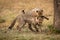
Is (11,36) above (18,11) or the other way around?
the other way around

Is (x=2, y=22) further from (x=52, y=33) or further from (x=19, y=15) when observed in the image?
(x=52, y=33)

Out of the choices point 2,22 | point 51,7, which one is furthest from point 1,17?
point 51,7

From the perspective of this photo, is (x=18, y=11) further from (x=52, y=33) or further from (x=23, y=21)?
(x=52, y=33)

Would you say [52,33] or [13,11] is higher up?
[13,11]

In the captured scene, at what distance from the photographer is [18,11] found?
5.02m

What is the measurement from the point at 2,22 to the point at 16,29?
0.79 ft

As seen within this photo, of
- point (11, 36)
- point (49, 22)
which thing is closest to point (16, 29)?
point (11, 36)

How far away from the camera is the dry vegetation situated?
4.76m

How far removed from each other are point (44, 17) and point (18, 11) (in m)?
0.42

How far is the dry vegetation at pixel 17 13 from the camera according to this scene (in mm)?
4756

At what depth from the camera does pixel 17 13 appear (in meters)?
5.01

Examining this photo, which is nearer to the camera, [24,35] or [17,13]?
[24,35]

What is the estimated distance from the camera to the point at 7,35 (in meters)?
4.81

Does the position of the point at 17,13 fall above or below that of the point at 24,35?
above
